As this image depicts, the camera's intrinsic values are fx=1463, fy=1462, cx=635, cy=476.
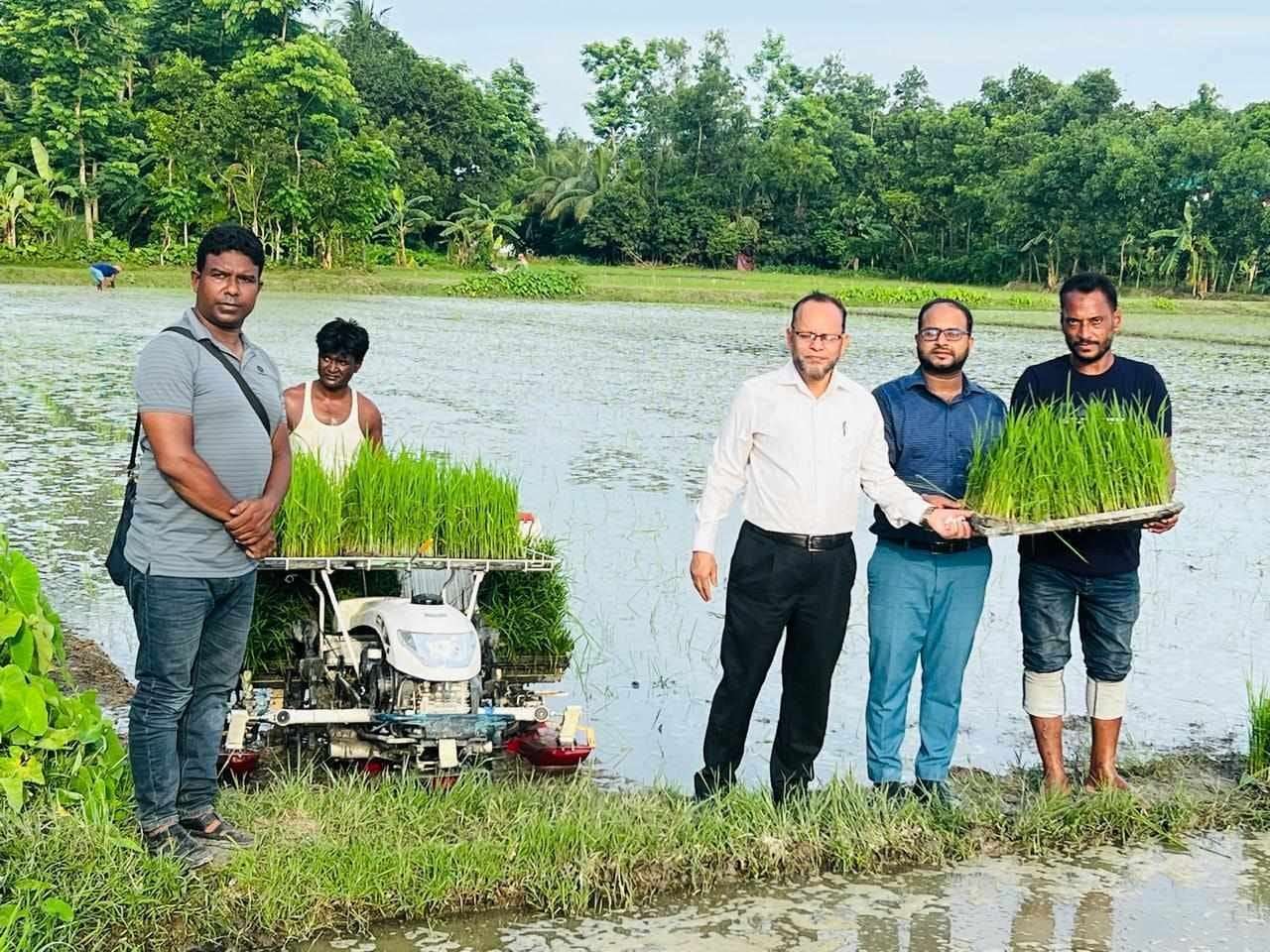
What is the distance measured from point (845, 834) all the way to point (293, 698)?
2155mm

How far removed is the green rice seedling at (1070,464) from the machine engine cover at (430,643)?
1.77 metres

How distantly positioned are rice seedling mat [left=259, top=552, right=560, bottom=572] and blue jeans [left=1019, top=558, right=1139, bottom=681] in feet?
5.64

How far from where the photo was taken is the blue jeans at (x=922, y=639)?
4832 mm

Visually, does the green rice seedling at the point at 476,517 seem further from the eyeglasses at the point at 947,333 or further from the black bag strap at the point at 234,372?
the eyeglasses at the point at 947,333

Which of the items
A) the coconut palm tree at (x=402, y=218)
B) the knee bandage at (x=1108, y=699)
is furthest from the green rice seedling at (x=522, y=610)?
the coconut palm tree at (x=402, y=218)

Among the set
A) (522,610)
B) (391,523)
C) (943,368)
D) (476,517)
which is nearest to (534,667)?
(522,610)

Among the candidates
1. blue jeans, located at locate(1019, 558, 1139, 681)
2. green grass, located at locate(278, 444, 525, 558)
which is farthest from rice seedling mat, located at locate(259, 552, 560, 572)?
blue jeans, located at locate(1019, 558, 1139, 681)

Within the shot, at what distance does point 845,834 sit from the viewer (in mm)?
4520

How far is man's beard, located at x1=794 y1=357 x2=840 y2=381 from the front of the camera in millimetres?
4539

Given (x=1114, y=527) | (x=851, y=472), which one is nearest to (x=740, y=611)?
(x=851, y=472)

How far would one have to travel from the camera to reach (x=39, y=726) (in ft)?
12.8

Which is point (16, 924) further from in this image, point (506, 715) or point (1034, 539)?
point (1034, 539)

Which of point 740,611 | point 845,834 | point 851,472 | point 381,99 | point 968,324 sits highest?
point 381,99

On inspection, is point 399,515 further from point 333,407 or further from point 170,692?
point 170,692
